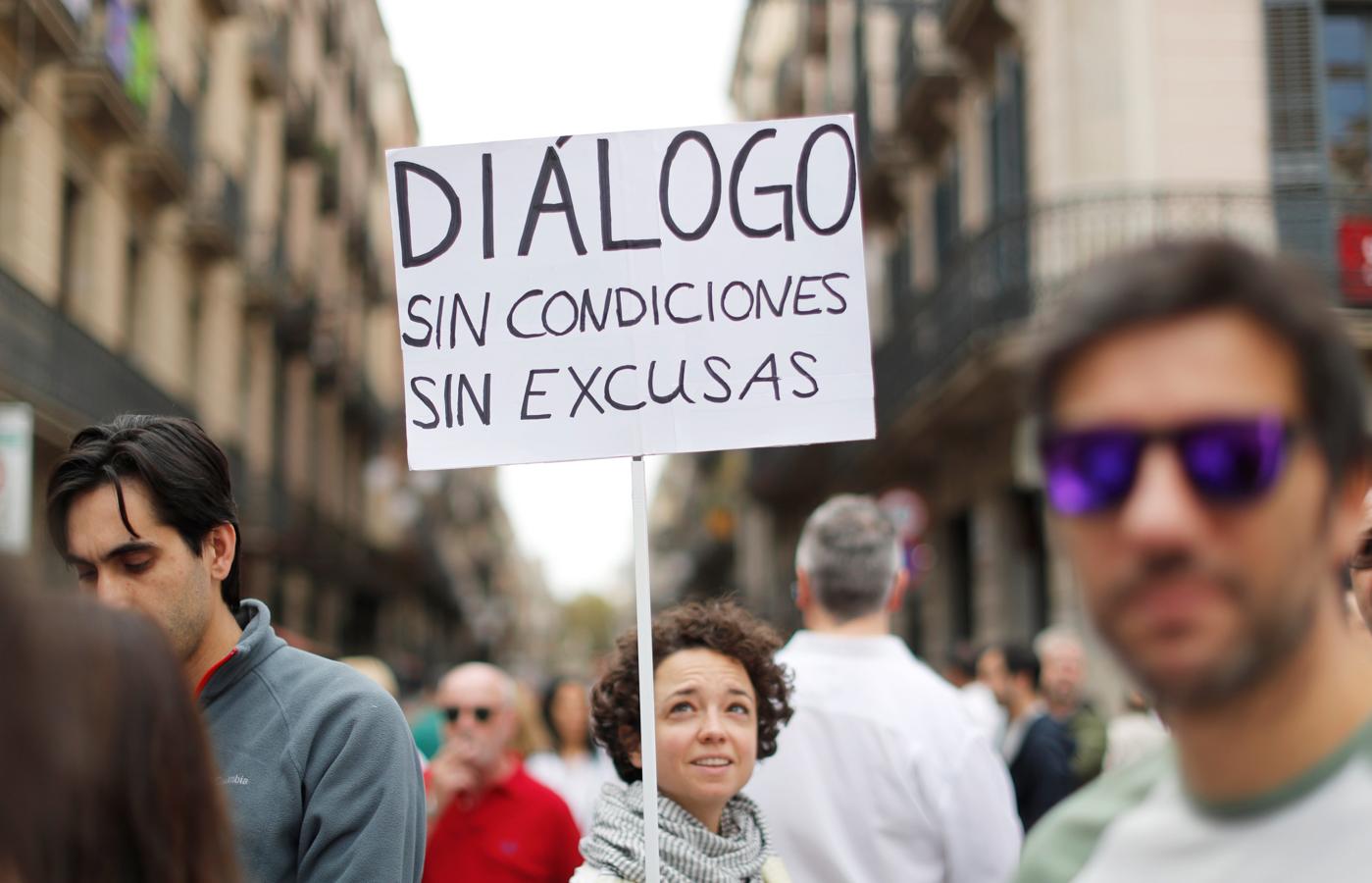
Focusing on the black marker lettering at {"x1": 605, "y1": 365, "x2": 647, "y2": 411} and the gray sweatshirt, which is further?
the black marker lettering at {"x1": 605, "y1": 365, "x2": 647, "y2": 411}

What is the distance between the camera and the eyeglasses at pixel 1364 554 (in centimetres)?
317

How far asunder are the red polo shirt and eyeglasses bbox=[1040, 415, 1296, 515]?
4.44 metres

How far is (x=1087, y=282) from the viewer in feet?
5.35

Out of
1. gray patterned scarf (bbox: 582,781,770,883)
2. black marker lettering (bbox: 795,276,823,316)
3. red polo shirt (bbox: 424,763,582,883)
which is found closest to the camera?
gray patterned scarf (bbox: 582,781,770,883)

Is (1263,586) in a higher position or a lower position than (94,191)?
lower

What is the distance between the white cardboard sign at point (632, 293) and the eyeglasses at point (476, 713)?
2.59 metres

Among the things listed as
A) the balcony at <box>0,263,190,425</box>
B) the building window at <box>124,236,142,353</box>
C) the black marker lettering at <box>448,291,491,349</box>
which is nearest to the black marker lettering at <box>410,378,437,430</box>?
the black marker lettering at <box>448,291,491,349</box>

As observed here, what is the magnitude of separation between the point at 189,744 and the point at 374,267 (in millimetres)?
40225

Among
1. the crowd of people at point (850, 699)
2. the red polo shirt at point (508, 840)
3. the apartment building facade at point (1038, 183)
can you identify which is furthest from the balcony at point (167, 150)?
the red polo shirt at point (508, 840)

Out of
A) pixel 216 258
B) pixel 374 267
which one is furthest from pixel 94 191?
pixel 374 267

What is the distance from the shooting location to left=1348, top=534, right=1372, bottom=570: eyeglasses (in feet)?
10.4

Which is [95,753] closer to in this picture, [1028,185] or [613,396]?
[613,396]

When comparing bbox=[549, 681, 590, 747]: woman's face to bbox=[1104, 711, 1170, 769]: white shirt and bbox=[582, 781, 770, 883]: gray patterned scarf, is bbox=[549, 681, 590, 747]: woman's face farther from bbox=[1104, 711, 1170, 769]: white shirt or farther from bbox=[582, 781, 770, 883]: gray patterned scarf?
bbox=[582, 781, 770, 883]: gray patterned scarf

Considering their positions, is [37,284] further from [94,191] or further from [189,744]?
[189,744]
